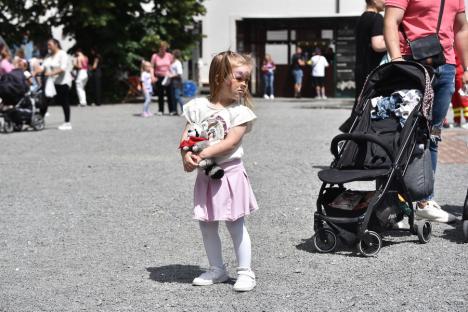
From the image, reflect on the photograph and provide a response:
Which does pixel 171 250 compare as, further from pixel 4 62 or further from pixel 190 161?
pixel 4 62

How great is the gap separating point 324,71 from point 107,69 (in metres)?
8.44

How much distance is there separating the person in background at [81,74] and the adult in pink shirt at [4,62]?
1035cm

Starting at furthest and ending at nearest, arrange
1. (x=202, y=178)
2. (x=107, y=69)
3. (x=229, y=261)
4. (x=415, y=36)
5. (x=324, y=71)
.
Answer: (x=324, y=71) < (x=107, y=69) < (x=415, y=36) < (x=229, y=261) < (x=202, y=178)

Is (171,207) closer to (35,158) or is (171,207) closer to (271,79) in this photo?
(35,158)

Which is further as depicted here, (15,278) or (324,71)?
(324,71)

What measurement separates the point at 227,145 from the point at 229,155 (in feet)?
0.36

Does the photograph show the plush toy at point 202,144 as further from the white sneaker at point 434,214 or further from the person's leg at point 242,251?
the white sneaker at point 434,214

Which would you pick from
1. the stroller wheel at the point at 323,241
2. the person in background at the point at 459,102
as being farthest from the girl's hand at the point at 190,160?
the person in background at the point at 459,102

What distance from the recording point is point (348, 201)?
681 centimetres

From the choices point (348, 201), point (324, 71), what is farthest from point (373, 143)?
point (324, 71)

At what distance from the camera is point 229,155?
5625 mm

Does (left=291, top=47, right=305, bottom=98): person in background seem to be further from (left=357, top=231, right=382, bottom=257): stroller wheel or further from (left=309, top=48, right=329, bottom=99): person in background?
(left=357, top=231, right=382, bottom=257): stroller wheel

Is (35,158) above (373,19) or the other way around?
the other way around

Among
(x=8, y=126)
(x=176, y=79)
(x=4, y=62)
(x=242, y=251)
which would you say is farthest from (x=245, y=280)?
(x=176, y=79)
